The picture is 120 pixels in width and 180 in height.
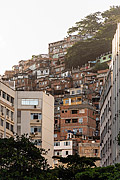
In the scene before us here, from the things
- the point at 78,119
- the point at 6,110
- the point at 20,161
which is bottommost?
the point at 20,161

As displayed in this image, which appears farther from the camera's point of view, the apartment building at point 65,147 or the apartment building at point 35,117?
the apartment building at point 65,147

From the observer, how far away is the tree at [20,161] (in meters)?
49.5

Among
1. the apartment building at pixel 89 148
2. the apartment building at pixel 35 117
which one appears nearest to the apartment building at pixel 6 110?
the apartment building at pixel 35 117

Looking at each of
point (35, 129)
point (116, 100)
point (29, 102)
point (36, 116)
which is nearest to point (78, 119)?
point (36, 116)

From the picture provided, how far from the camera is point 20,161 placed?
50812mm

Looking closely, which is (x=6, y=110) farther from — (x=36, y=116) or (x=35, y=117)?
(x=36, y=116)

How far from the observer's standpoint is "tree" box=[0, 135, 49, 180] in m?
49.5

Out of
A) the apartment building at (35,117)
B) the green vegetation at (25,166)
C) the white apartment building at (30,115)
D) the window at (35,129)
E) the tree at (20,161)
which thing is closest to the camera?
the green vegetation at (25,166)

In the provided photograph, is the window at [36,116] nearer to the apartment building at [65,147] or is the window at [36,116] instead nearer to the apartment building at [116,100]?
the apartment building at [116,100]

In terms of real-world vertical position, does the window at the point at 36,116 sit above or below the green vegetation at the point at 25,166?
above

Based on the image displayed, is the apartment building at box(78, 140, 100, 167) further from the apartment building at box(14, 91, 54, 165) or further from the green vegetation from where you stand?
the green vegetation

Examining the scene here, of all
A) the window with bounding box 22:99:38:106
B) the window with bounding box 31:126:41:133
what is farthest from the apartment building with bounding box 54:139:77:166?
the window with bounding box 31:126:41:133

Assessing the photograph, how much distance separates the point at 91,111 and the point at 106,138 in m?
78.4

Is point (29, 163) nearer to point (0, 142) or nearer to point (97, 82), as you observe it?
point (0, 142)
